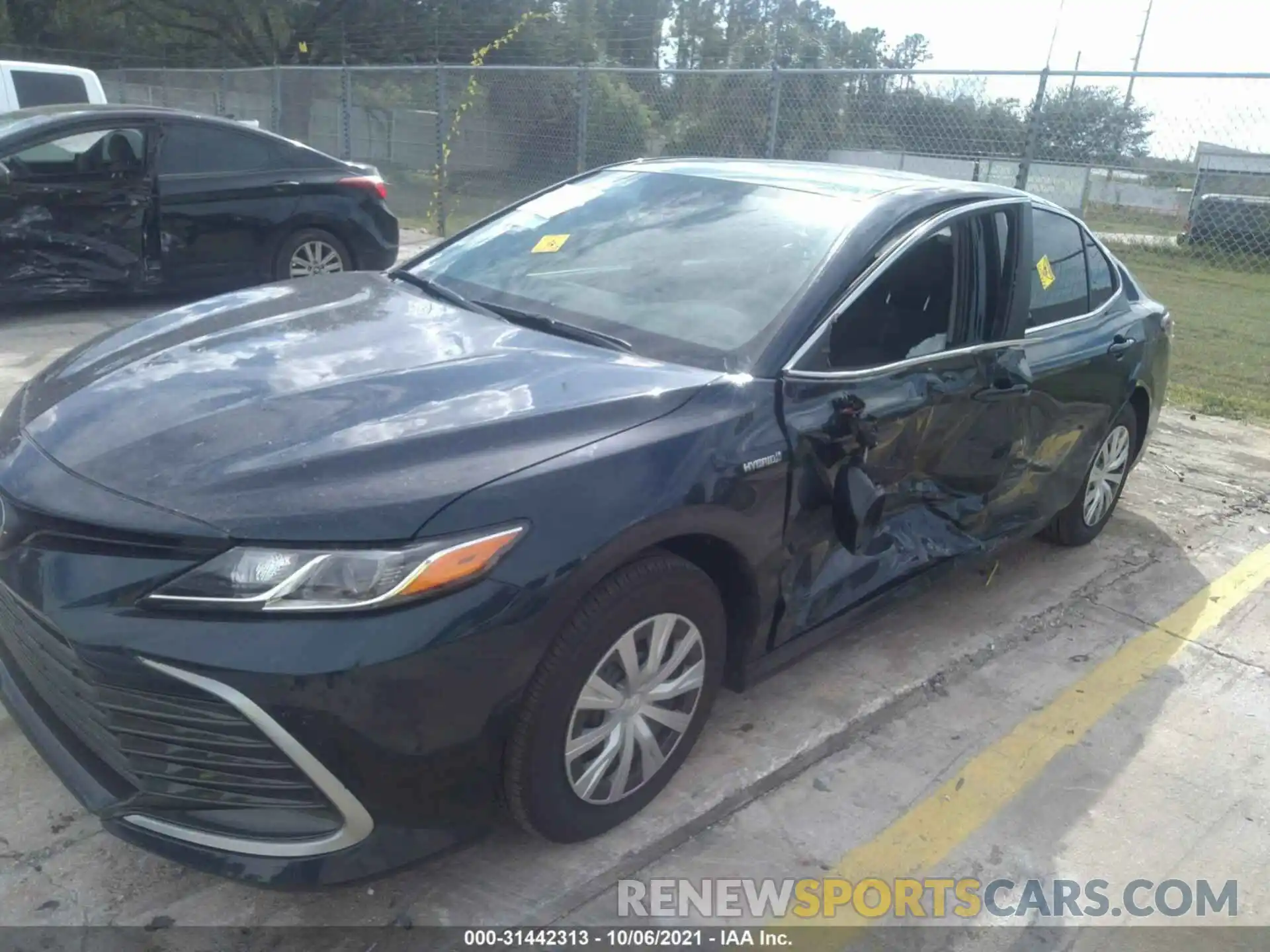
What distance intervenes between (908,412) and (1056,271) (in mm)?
1327

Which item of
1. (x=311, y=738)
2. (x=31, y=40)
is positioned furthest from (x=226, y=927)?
(x=31, y=40)

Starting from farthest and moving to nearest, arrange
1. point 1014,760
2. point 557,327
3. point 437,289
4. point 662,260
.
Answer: point 437,289, point 662,260, point 1014,760, point 557,327

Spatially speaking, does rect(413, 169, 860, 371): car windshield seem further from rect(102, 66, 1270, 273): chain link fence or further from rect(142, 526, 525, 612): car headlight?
rect(102, 66, 1270, 273): chain link fence

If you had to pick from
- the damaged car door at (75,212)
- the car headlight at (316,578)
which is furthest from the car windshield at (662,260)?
the damaged car door at (75,212)

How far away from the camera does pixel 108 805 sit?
2166mm

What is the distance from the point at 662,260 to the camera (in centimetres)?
335

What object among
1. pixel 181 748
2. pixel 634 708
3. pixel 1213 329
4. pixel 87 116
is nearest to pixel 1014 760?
pixel 634 708

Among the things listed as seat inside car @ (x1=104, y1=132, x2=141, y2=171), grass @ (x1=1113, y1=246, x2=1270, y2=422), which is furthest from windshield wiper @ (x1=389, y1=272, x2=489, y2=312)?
grass @ (x1=1113, y1=246, x2=1270, y2=422)

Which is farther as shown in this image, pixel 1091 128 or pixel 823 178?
pixel 1091 128

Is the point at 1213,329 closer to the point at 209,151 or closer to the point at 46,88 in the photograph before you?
the point at 209,151

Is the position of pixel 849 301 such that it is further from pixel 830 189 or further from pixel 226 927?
pixel 226 927

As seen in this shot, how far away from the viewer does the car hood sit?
7.01 feet

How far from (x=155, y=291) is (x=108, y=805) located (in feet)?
20.2

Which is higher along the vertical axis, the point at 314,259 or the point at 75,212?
the point at 75,212
